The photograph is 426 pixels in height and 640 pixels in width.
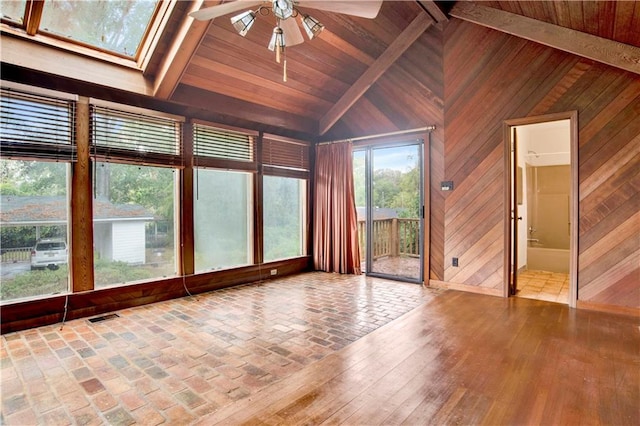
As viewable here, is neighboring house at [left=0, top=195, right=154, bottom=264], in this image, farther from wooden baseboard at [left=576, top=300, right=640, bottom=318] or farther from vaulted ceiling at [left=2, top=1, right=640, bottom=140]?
wooden baseboard at [left=576, top=300, right=640, bottom=318]

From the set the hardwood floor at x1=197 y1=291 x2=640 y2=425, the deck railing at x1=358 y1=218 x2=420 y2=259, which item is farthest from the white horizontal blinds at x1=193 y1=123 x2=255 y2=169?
the hardwood floor at x1=197 y1=291 x2=640 y2=425

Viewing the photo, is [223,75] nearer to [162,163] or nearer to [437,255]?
[162,163]

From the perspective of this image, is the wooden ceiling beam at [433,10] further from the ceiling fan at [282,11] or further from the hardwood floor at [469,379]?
the hardwood floor at [469,379]

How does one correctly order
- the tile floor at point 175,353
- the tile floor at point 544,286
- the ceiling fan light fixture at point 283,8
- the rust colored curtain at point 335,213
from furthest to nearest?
1. the rust colored curtain at point 335,213
2. the tile floor at point 544,286
3. the ceiling fan light fixture at point 283,8
4. the tile floor at point 175,353

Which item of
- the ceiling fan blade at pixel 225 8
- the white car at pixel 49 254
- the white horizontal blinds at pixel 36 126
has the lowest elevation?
the white car at pixel 49 254

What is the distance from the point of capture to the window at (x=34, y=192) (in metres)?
3.09

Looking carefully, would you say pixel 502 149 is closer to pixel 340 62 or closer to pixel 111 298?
pixel 340 62

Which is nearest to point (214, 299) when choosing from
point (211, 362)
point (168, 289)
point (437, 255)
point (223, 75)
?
point (168, 289)

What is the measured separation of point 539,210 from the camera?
685 cm

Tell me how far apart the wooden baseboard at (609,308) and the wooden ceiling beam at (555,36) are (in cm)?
236

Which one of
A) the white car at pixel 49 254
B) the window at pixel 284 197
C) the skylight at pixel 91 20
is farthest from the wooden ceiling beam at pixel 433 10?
the white car at pixel 49 254

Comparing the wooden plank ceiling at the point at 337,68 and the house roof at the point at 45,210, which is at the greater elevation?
the wooden plank ceiling at the point at 337,68

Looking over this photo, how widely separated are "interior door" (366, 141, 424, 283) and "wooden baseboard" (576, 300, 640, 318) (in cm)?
187

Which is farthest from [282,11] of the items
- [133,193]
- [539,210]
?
[539,210]
